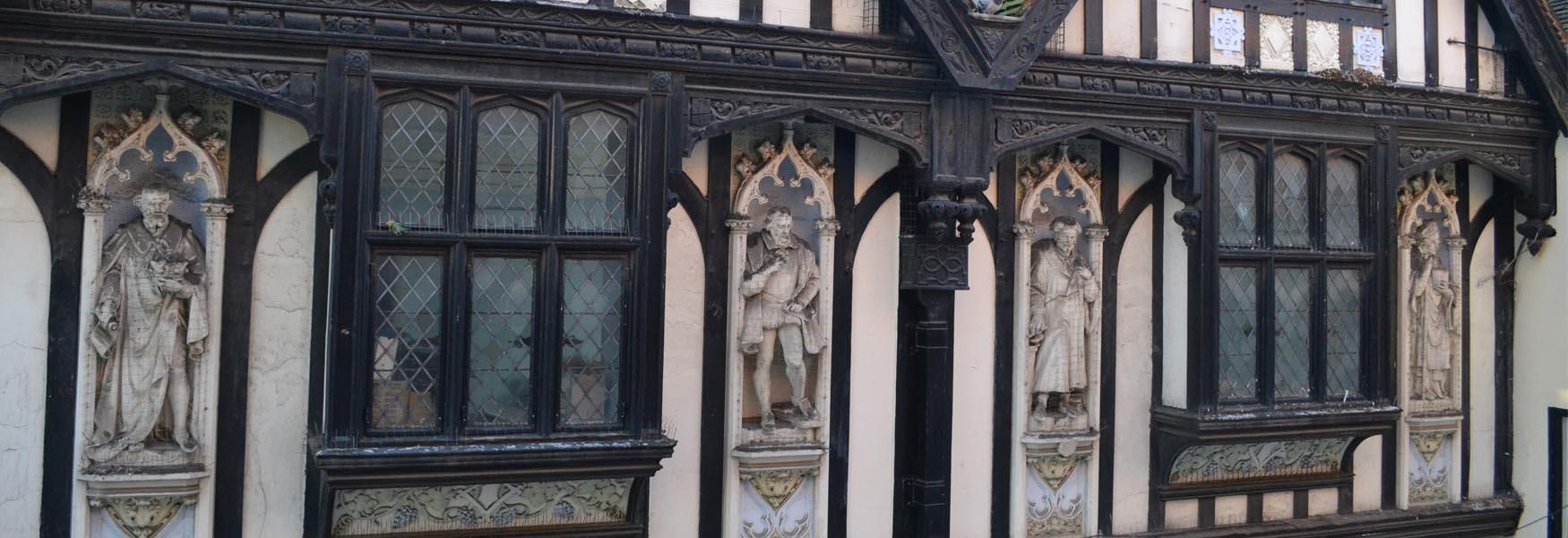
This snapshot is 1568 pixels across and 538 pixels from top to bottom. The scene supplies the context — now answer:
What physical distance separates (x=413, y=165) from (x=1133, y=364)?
5506 mm

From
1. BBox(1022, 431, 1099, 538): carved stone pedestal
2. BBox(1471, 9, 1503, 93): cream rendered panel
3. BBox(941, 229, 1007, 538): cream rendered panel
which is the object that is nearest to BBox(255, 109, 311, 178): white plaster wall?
BBox(941, 229, 1007, 538): cream rendered panel

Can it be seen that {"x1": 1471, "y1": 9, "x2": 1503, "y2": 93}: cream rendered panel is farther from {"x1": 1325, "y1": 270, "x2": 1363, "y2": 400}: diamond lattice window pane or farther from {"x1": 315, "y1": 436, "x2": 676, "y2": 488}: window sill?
{"x1": 315, "y1": 436, "x2": 676, "y2": 488}: window sill

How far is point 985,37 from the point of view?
29.0ft

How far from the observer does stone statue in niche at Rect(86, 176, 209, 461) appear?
746 centimetres

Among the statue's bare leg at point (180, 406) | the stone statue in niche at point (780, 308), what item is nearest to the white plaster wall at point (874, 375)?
the stone statue in niche at point (780, 308)

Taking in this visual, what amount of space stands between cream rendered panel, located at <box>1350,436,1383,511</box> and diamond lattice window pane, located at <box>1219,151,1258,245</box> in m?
2.30

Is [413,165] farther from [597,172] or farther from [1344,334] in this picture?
[1344,334]

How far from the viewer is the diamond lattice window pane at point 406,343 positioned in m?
7.55

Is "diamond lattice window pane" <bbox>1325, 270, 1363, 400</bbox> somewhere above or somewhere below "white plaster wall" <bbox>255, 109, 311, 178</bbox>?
below

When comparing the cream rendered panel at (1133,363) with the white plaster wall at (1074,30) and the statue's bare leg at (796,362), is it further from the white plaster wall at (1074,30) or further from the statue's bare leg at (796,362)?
the statue's bare leg at (796,362)

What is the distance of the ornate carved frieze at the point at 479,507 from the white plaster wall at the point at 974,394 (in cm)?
253

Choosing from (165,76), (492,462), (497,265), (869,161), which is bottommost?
(492,462)

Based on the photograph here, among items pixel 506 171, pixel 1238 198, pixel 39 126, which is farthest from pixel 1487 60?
pixel 39 126

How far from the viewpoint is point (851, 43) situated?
8719 mm
